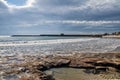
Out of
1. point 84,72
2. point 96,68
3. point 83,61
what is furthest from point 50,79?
point 83,61

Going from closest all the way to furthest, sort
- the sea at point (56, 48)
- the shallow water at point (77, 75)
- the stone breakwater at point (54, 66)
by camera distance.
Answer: the stone breakwater at point (54, 66) → the shallow water at point (77, 75) → the sea at point (56, 48)

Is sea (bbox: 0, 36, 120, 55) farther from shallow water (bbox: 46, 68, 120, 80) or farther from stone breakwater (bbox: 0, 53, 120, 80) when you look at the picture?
shallow water (bbox: 46, 68, 120, 80)

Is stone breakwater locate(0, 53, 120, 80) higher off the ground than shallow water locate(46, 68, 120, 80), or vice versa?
stone breakwater locate(0, 53, 120, 80)

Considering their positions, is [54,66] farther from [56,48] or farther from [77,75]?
[56,48]

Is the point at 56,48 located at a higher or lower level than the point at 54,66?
lower

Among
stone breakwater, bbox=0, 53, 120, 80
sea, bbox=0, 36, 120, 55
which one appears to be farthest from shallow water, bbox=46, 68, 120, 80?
sea, bbox=0, 36, 120, 55

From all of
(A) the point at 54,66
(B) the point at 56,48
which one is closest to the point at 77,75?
(A) the point at 54,66

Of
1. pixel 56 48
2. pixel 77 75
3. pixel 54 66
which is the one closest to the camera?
pixel 77 75

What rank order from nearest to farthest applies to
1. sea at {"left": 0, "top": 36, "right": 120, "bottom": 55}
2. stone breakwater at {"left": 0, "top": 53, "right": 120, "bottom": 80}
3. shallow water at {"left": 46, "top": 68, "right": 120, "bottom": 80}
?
stone breakwater at {"left": 0, "top": 53, "right": 120, "bottom": 80}
shallow water at {"left": 46, "top": 68, "right": 120, "bottom": 80}
sea at {"left": 0, "top": 36, "right": 120, "bottom": 55}

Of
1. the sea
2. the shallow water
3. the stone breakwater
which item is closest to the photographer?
the stone breakwater

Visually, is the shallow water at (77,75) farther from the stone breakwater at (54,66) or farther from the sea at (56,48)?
the sea at (56,48)

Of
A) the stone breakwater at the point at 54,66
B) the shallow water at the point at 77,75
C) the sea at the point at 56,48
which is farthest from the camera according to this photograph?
the sea at the point at 56,48

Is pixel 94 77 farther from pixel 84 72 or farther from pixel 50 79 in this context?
pixel 50 79

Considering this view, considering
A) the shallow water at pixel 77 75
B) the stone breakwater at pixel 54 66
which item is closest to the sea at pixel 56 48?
the stone breakwater at pixel 54 66
